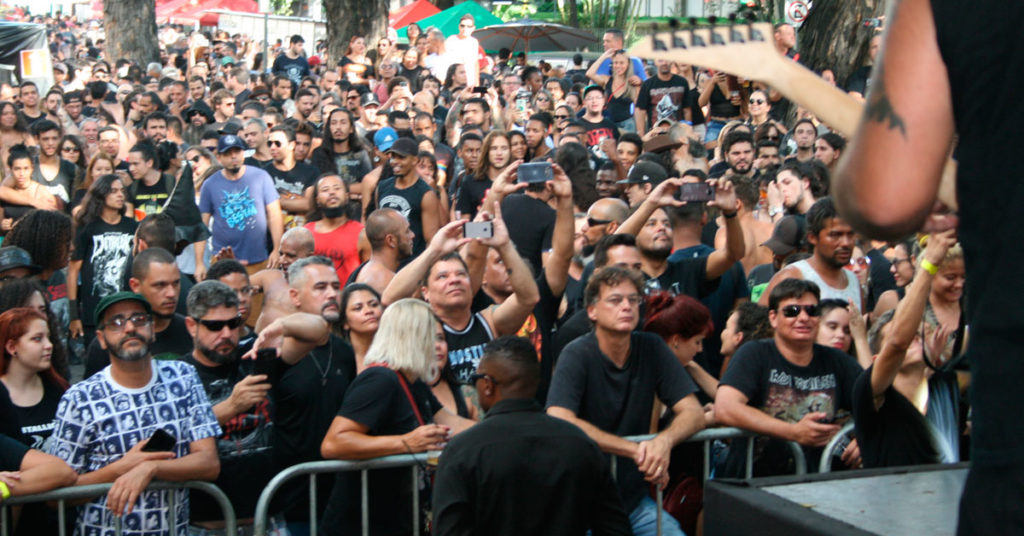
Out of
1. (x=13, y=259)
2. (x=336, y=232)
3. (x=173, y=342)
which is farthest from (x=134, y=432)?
(x=336, y=232)

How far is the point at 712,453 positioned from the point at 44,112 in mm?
Answer: 14146

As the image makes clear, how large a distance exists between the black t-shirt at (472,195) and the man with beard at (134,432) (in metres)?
5.24

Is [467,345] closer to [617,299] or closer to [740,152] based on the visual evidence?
[617,299]

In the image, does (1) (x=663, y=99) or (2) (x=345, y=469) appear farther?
(1) (x=663, y=99)

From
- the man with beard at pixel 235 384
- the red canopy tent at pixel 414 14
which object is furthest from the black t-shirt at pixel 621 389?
the red canopy tent at pixel 414 14

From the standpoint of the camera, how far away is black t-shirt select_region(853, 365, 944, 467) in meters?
4.46

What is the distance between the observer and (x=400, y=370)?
5.01 m

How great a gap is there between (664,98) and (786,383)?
902 centimetres

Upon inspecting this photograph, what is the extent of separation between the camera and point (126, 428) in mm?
Result: 4668

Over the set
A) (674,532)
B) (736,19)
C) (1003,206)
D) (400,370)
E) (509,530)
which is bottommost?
(674,532)

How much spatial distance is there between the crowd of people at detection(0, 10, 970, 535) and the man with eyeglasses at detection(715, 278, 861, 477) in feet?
0.04

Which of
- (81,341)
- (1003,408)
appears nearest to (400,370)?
(1003,408)

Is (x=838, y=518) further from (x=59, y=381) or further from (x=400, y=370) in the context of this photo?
(x=59, y=381)

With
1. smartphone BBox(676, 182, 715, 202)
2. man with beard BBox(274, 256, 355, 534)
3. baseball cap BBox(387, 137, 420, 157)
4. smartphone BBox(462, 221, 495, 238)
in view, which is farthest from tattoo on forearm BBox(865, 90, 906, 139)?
baseball cap BBox(387, 137, 420, 157)
